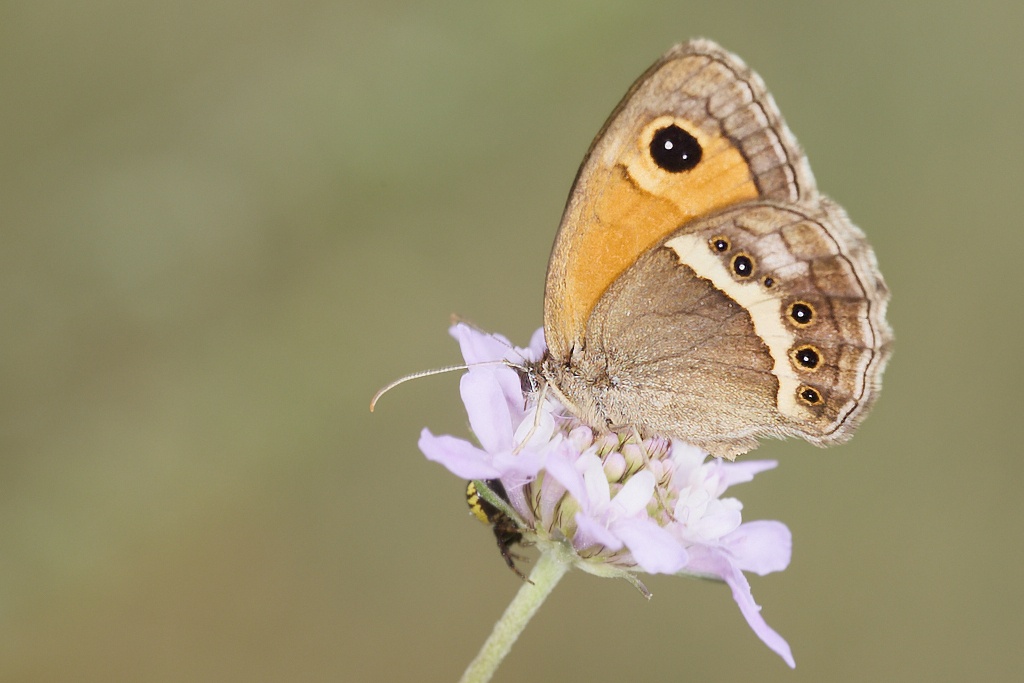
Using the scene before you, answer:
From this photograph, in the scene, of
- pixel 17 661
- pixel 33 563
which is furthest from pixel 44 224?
pixel 17 661

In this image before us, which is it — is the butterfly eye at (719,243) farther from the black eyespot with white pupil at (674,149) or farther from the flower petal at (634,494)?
the flower petal at (634,494)

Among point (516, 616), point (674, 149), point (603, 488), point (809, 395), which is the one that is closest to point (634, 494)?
point (603, 488)

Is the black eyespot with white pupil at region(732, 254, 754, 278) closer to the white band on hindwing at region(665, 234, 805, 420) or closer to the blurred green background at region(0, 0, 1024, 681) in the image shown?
the white band on hindwing at region(665, 234, 805, 420)

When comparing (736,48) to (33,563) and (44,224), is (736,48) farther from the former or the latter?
(33,563)

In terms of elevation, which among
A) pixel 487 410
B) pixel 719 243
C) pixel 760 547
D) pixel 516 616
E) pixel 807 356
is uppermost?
pixel 719 243

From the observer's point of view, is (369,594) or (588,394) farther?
(369,594)

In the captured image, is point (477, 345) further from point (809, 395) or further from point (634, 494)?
point (809, 395)
